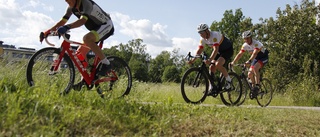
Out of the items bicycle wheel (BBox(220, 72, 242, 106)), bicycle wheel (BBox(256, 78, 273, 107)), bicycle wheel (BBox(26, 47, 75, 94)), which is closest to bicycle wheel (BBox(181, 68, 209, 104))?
bicycle wheel (BBox(220, 72, 242, 106))

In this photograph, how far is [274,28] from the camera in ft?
109

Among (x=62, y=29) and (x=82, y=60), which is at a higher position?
(x=62, y=29)

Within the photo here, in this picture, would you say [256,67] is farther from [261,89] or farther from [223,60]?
[223,60]

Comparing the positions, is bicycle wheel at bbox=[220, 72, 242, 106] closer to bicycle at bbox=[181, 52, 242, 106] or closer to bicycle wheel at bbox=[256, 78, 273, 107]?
bicycle at bbox=[181, 52, 242, 106]

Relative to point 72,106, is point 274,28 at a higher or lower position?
higher

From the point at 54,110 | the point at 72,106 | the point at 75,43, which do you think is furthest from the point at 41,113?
the point at 75,43

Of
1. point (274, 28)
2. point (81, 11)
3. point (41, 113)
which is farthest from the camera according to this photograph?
point (274, 28)

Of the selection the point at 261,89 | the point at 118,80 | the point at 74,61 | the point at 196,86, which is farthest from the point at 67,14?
the point at 261,89

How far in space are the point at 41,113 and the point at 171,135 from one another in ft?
5.42

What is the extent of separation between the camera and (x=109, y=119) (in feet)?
13.8

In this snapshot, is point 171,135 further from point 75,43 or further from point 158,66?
point 158,66

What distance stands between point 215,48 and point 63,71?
4129 millimetres

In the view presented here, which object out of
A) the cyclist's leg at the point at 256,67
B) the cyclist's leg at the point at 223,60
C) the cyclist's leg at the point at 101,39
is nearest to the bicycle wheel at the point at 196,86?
the cyclist's leg at the point at 223,60

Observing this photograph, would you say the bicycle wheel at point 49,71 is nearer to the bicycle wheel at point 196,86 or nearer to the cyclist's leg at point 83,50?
the cyclist's leg at point 83,50
